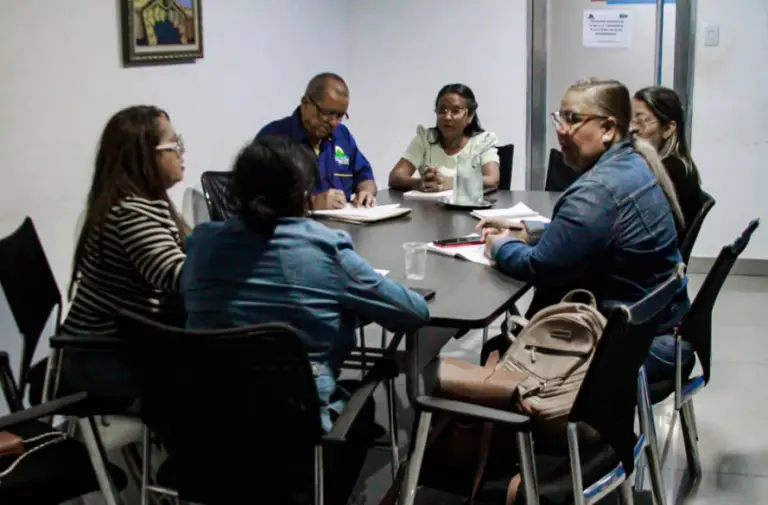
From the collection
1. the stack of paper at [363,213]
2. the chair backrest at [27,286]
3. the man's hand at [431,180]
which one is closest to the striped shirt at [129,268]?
the chair backrest at [27,286]

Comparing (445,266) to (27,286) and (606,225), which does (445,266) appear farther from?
(27,286)

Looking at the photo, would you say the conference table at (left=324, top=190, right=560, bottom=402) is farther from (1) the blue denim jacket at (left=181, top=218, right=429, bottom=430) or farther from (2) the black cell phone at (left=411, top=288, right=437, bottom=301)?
(1) the blue denim jacket at (left=181, top=218, right=429, bottom=430)

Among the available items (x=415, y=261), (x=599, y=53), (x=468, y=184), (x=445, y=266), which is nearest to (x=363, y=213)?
(x=468, y=184)

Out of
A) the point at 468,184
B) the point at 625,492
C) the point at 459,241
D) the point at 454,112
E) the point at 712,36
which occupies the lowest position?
the point at 625,492

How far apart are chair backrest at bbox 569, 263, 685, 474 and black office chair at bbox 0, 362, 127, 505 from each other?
41.2 inches

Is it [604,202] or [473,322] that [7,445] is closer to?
[473,322]

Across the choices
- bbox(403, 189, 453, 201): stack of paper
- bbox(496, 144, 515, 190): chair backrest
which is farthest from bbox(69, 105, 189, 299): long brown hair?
bbox(496, 144, 515, 190): chair backrest

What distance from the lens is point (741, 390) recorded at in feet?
12.1

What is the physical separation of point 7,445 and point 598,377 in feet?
4.06

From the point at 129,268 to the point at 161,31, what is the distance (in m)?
1.77

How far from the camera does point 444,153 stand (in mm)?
4234

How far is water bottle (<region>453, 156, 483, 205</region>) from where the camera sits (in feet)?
11.5

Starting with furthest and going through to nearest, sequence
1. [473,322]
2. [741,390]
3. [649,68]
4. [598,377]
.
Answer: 1. [649,68]
2. [741,390]
3. [473,322]
4. [598,377]

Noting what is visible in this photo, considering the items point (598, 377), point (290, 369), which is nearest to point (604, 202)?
point (598, 377)
